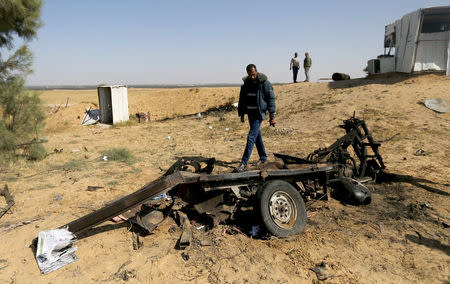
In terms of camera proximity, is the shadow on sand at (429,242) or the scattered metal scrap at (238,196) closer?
the shadow on sand at (429,242)

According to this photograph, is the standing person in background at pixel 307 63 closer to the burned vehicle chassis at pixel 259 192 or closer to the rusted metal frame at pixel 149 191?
the burned vehicle chassis at pixel 259 192

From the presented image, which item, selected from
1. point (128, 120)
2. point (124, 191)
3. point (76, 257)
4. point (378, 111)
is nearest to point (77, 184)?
point (124, 191)

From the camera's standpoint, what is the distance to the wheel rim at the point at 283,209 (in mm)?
3922

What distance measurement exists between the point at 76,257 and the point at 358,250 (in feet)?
10.7

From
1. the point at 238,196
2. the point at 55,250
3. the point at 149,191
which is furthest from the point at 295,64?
the point at 55,250

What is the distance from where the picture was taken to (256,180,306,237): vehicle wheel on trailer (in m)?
3.77

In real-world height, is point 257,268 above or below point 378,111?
below

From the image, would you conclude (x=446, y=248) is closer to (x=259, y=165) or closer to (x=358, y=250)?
(x=358, y=250)

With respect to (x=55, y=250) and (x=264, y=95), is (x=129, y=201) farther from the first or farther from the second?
(x=264, y=95)

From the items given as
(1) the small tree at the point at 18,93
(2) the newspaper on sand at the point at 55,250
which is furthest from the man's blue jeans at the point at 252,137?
(1) the small tree at the point at 18,93

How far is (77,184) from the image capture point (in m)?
6.36

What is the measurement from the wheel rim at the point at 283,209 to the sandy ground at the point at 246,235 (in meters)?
0.23

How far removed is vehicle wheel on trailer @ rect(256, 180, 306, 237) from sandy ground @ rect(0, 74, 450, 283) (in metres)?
0.14

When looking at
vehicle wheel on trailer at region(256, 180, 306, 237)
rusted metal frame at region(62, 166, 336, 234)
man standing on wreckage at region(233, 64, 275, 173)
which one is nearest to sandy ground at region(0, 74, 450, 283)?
vehicle wheel on trailer at region(256, 180, 306, 237)
